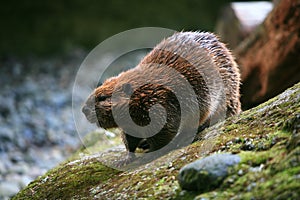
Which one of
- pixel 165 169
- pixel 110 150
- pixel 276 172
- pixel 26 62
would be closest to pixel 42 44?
pixel 26 62

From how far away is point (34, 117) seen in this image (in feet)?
44.6

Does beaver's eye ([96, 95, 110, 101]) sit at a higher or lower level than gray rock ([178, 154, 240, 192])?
higher

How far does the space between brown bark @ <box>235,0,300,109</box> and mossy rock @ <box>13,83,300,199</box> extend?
348 cm

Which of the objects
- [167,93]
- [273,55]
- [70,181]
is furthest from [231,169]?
[273,55]

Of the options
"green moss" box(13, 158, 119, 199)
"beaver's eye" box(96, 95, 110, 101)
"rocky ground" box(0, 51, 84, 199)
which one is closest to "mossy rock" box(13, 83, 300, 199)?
"green moss" box(13, 158, 119, 199)

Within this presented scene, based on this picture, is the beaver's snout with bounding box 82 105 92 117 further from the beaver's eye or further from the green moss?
the green moss

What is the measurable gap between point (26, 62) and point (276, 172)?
49.6ft

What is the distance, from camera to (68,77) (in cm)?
1694

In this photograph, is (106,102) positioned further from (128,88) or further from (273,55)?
(273,55)

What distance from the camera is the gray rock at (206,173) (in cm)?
349

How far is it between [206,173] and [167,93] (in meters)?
1.94

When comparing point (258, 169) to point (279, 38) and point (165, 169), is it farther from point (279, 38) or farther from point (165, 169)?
point (279, 38)

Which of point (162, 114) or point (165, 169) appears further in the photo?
point (162, 114)

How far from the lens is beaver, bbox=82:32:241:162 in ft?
17.3
